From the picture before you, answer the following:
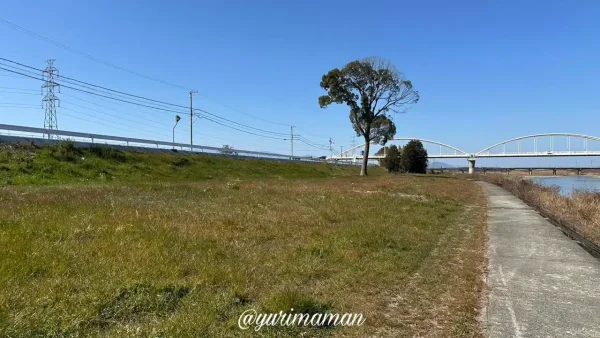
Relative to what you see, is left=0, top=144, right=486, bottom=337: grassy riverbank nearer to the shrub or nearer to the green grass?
the green grass


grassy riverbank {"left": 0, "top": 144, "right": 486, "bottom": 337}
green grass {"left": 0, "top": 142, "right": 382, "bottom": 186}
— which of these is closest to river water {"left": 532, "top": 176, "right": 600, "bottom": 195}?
grassy riverbank {"left": 0, "top": 144, "right": 486, "bottom": 337}

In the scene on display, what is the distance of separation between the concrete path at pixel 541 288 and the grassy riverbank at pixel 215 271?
33 centimetres

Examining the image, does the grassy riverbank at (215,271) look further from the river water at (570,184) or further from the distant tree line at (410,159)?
A: the distant tree line at (410,159)

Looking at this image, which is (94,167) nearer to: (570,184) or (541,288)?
(541,288)

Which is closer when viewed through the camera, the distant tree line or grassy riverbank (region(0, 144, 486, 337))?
grassy riverbank (region(0, 144, 486, 337))

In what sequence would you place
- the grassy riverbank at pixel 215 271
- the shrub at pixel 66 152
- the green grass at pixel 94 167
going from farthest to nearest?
the shrub at pixel 66 152
the green grass at pixel 94 167
the grassy riverbank at pixel 215 271

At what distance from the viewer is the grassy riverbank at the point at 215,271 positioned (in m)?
4.34

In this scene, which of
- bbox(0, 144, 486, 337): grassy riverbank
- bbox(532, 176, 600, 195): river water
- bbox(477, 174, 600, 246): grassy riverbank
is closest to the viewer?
bbox(0, 144, 486, 337): grassy riverbank

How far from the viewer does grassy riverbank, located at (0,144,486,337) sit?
434cm

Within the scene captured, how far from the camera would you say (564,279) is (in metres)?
6.71

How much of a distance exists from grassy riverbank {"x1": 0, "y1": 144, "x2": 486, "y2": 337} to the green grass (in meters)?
11.6

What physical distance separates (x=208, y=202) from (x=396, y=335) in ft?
35.9

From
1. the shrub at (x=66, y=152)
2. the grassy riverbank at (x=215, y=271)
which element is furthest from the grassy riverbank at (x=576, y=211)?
the shrub at (x=66, y=152)

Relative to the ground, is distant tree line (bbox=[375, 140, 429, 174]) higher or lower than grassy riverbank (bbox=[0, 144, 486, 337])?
higher
